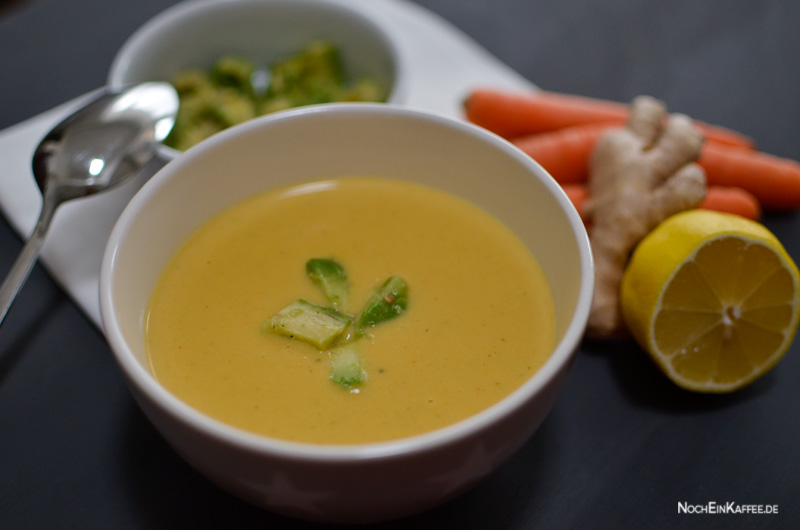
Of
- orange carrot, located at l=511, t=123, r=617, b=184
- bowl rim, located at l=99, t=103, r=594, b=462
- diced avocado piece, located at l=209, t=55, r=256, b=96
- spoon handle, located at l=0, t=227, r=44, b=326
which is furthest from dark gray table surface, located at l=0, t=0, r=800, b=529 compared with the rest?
diced avocado piece, located at l=209, t=55, r=256, b=96

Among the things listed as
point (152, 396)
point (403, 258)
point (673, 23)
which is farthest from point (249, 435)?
point (673, 23)

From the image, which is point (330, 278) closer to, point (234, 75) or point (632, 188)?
point (632, 188)

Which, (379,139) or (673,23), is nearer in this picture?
(379,139)

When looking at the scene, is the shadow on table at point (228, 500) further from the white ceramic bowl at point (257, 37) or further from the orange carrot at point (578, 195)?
the white ceramic bowl at point (257, 37)

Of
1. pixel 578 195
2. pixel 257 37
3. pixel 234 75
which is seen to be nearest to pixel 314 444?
pixel 578 195

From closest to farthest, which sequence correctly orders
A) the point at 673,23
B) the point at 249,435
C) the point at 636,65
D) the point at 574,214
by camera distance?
1. the point at 249,435
2. the point at 574,214
3. the point at 636,65
4. the point at 673,23

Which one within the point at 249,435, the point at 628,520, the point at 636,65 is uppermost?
the point at 249,435

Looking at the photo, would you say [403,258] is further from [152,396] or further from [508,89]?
[508,89]
